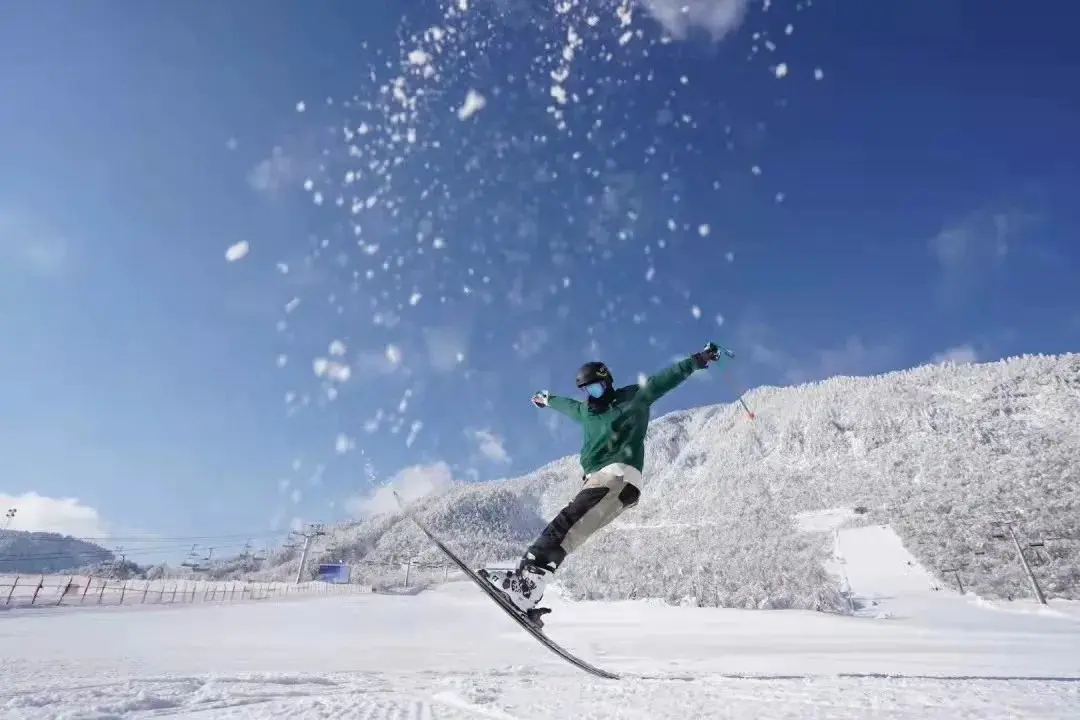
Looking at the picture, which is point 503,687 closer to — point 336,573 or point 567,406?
point 567,406

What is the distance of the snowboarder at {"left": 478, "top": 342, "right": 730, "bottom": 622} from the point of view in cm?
453

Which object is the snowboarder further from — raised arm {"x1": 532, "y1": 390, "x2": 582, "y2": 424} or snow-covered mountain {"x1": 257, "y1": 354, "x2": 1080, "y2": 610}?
snow-covered mountain {"x1": 257, "y1": 354, "x2": 1080, "y2": 610}

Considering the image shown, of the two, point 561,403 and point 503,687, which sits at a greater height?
point 561,403

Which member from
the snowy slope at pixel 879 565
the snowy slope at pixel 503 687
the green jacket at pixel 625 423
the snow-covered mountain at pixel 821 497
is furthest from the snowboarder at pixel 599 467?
the snowy slope at pixel 879 565

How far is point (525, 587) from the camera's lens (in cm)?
471

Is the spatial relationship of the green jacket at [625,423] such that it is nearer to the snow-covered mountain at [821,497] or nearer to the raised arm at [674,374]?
the raised arm at [674,374]

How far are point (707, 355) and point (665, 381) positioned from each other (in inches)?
20.8

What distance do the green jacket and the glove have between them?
0.06 metres

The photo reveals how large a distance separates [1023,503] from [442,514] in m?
102

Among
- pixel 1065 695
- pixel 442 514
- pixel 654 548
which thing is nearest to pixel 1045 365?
pixel 654 548

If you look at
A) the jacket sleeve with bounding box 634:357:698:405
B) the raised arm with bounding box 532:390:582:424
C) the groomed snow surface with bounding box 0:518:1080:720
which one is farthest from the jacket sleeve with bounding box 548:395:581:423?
the groomed snow surface with bounding box 0:518:1080:720

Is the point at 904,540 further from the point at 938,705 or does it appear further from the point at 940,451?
the point at 938,705

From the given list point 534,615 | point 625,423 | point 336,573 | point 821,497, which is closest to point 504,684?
point 534,615

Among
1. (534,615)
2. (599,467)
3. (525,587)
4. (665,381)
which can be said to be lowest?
(534,615)
